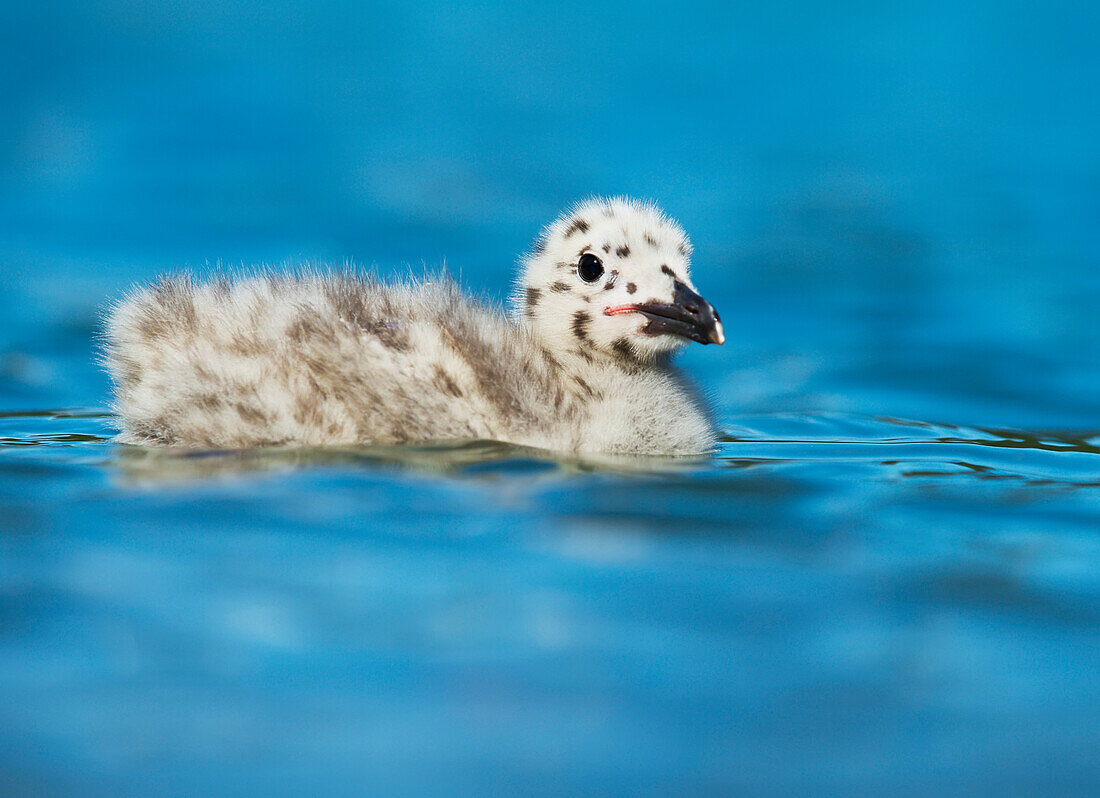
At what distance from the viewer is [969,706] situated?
271 centimetres

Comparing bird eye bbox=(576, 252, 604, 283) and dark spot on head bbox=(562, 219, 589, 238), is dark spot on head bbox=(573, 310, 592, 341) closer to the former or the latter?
bird eye bbox=(576, 252, 604, 283)

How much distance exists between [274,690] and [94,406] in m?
4.88

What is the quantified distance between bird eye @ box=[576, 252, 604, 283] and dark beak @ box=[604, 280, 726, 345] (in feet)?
0.62

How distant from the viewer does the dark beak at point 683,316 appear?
4805 millimetres

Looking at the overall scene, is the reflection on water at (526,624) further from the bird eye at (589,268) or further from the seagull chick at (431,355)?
the bird eye at (589,268)

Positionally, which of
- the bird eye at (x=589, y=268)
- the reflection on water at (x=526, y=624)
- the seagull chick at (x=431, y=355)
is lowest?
the reflection on water at (x=526, y=624)

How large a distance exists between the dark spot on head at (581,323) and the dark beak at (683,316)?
0.36 feet

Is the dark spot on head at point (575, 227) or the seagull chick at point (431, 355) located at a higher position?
the dark spot on head at point (575, 227)

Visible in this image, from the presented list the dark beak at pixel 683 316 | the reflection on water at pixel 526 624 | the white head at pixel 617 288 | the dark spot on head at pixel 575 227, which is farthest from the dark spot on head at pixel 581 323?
the reflection on water at pixel 526 624

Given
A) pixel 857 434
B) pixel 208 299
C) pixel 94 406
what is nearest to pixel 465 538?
pixel 208 299

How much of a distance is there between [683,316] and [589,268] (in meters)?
0.51

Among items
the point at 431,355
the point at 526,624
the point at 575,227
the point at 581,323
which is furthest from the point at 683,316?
the point at 526,624

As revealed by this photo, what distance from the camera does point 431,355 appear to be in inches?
178

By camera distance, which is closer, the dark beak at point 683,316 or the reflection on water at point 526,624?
the reflection on water at point 526,624
